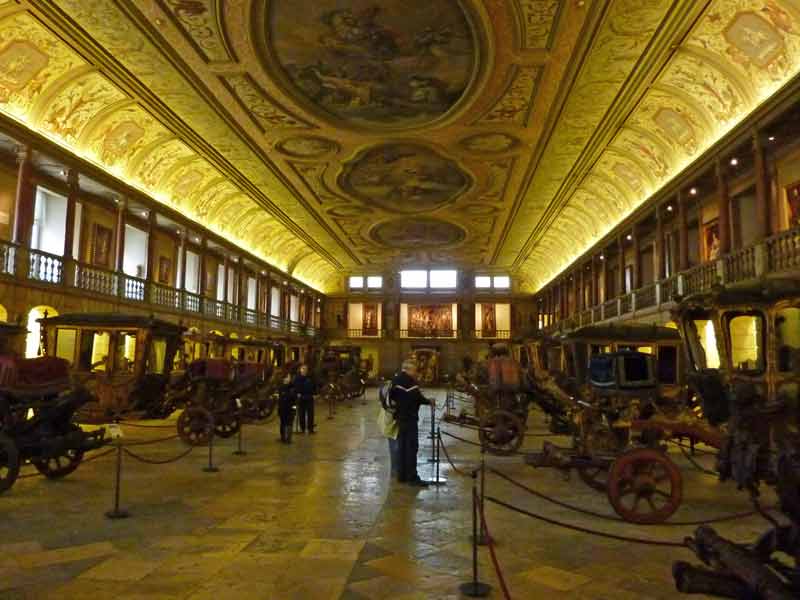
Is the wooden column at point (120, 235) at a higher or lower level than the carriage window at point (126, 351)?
higher

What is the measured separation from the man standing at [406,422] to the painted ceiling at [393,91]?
834cm


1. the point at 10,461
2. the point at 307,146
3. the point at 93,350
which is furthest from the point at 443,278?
the point at 10,461

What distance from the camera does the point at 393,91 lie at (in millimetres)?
16562

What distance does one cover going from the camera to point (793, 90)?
40.1 ft

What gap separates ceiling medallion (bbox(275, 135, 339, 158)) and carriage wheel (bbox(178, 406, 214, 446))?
1081 cm

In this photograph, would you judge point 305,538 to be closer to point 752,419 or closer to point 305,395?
point 752,419

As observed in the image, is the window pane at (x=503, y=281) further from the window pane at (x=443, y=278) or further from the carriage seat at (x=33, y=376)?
the carriage seat at (x=33, y=376)

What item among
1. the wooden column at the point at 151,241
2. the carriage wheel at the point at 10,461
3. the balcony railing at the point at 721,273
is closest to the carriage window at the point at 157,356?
the carriage wheel at the point at 10,461

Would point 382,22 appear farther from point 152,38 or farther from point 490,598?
point 490,598

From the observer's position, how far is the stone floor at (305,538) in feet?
14.7

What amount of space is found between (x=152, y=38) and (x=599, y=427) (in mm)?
12111

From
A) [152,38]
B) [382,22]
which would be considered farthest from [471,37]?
[152,38]

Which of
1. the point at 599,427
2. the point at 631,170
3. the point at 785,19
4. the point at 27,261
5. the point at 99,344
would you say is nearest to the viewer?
the point at 599,427

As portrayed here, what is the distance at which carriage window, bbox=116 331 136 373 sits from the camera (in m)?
12.9
